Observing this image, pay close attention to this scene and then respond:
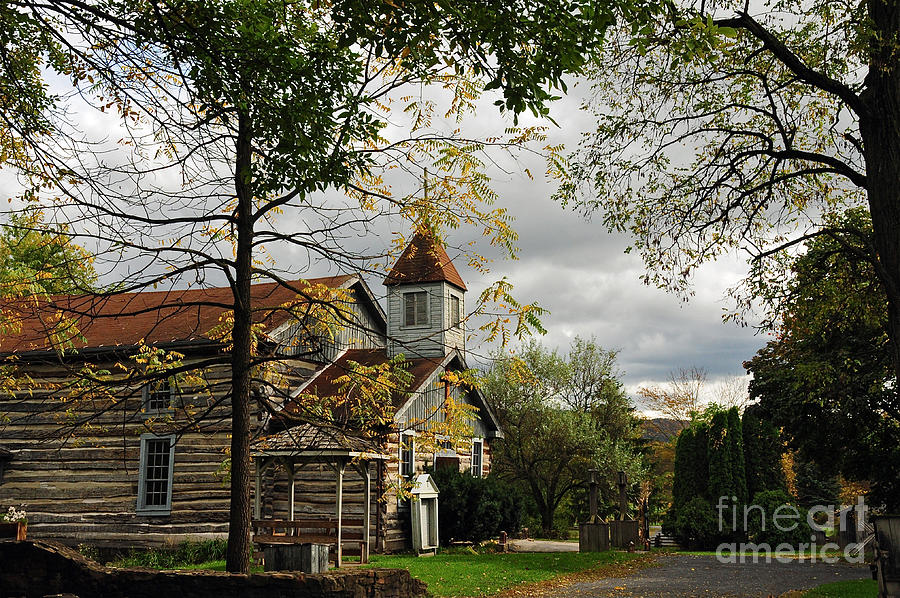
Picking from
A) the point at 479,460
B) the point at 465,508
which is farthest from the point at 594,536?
the point at 479,460

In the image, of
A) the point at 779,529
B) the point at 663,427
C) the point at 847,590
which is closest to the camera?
the point at 847,590

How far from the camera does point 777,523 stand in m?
24.5

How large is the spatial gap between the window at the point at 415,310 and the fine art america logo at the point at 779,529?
36.7ft

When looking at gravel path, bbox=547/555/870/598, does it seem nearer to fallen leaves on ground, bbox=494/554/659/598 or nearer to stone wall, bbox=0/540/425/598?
fallen leaves on ground, bbox=494/554/659/598

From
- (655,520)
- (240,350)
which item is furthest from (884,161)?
(655,520)

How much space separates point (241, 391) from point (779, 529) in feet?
66.3

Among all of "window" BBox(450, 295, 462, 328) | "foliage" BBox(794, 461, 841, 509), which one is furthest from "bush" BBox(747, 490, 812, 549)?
"window" BBox(450, 295, 462, 328)

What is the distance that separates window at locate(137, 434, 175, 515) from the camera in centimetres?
2064

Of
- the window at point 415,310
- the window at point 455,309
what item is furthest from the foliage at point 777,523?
the window at point 415,310

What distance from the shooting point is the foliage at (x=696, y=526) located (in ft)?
84.6

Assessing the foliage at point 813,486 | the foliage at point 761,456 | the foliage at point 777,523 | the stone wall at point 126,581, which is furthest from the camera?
the foliage at point 813,486

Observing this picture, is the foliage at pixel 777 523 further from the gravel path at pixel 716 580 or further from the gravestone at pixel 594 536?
the gravestone at pixel 594 536

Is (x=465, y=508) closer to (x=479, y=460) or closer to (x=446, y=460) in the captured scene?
(x=446, y=460)

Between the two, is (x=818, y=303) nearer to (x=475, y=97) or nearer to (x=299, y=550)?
(x=475, y=97)
